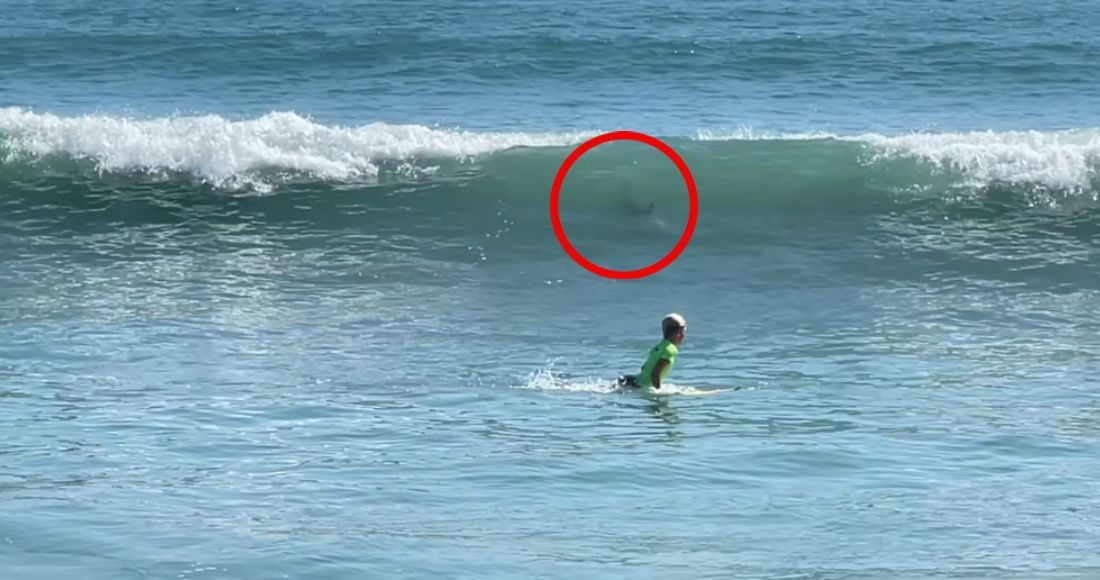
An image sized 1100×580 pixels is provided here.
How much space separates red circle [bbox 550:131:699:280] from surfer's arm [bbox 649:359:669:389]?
4.57 m

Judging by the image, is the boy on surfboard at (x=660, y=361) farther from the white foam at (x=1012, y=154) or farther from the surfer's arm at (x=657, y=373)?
the white foam at (x=1012, y=154)

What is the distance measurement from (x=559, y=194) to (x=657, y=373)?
713cm

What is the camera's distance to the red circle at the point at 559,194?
18.0 meters

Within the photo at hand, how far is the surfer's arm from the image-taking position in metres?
13.0

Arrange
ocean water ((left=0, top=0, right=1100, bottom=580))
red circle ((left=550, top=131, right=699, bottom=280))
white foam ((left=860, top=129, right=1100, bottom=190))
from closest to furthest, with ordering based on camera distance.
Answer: ocean water ((left=0, top=0, right=1100, bottom=580)), red circle ((left=550, top=131, right=699, bottom=280)), white foam ((left=860, top=129, right=1100, bottom=190))

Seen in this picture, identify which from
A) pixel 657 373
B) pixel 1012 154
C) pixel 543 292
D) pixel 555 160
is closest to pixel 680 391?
pixel 657 373

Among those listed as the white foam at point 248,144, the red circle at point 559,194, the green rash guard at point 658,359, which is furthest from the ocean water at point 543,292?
the green rash guard at point 658,359

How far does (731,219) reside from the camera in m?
19.3

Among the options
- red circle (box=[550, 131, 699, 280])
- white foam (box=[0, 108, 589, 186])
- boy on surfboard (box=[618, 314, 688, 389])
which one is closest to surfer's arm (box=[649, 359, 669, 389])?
boy on surfboard (box=[618, 314, 688, 389])

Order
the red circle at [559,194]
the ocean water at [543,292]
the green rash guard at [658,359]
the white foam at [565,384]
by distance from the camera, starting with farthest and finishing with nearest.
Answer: the red circle at [559,194], the white foam at [565,384], the green rash guard at [658,359], the ocean water at [543,292]

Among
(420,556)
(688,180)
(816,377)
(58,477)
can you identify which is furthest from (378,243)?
(420,556)

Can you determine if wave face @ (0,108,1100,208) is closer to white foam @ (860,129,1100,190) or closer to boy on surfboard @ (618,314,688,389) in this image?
white foam @ (860,129,1100,190)

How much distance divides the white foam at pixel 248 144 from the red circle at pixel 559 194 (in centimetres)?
44

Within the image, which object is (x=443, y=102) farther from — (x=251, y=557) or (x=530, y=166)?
(x=251, y=557)
